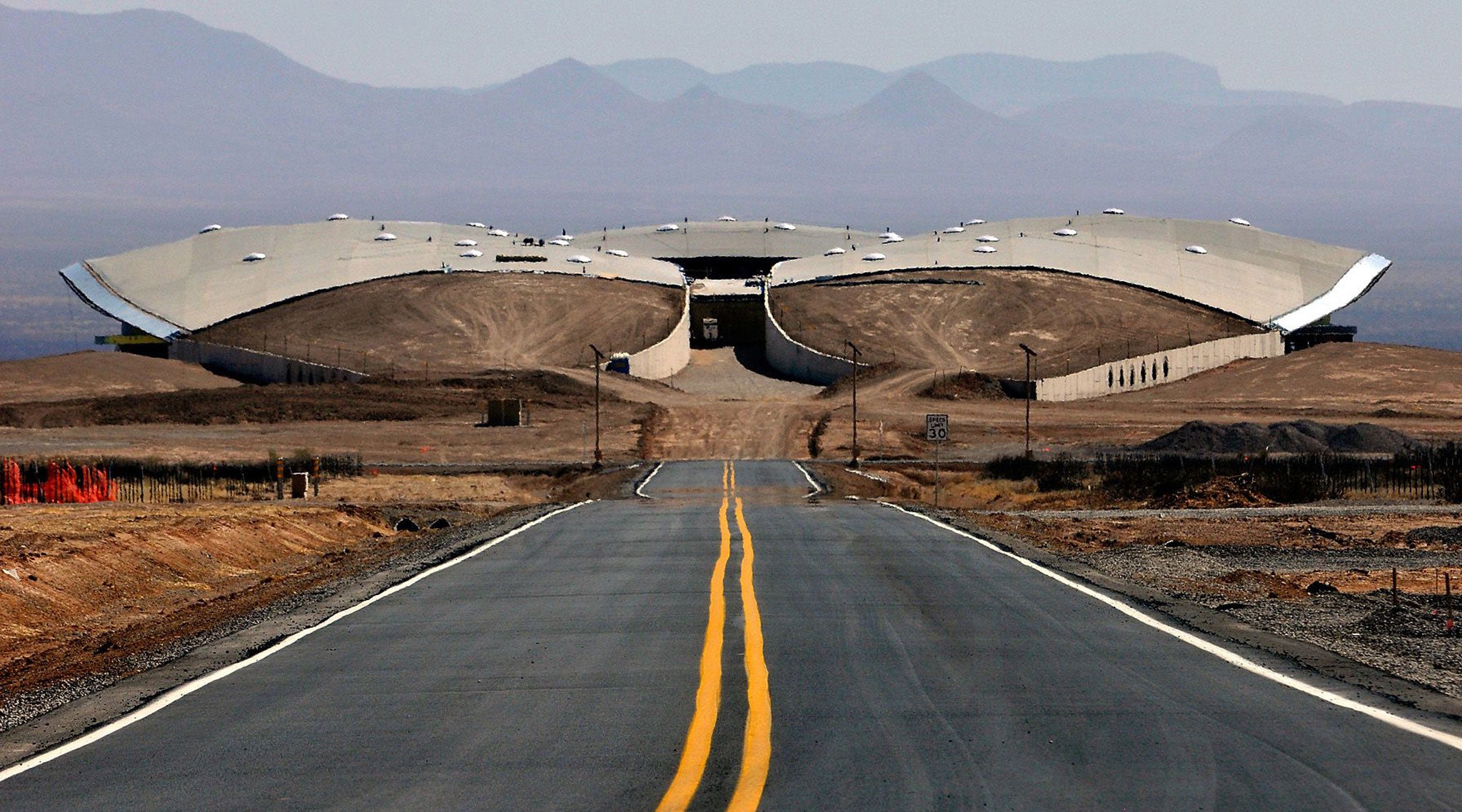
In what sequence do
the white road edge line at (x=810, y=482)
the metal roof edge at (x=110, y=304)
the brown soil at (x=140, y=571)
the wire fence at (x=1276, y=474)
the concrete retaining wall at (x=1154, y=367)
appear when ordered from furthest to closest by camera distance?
the metal roof edge at (x=110, y=304) < the concrete retaining wall at (x=1154, y=367) < the wire fence at (x=1276, y=474) < the white road edge line at (x=810, y=482) < the brown soil at (x=140, y=571)

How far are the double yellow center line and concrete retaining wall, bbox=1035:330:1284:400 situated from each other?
8159cm

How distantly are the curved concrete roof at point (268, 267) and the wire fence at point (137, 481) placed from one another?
205ft

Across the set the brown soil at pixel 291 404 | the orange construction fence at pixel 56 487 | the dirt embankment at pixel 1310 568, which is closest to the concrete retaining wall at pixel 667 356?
the brown soil at pixel 291 404

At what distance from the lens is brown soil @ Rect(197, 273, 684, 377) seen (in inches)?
4213

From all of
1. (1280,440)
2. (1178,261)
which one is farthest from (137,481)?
(1178,261)

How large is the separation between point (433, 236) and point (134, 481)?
88980mm

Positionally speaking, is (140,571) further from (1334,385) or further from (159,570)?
(1334,385)

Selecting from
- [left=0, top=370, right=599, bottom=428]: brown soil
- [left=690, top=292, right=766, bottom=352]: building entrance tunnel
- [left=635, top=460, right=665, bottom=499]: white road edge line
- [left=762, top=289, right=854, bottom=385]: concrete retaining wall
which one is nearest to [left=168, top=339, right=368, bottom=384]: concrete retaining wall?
[left=0, top=370, right=599, bottom=428]: brown soil

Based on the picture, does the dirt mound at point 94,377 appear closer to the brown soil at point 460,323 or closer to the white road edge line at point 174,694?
the brown soil at point 460,323

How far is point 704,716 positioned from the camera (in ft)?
33.6

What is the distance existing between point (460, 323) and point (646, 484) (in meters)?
64.3

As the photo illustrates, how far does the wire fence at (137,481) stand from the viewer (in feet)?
163

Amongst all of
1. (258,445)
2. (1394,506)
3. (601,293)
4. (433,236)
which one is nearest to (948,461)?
(1394,506)

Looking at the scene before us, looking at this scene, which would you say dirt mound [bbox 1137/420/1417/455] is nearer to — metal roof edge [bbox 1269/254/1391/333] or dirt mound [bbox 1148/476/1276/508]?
dirt mound [bbox 1148/476/1276/508]
